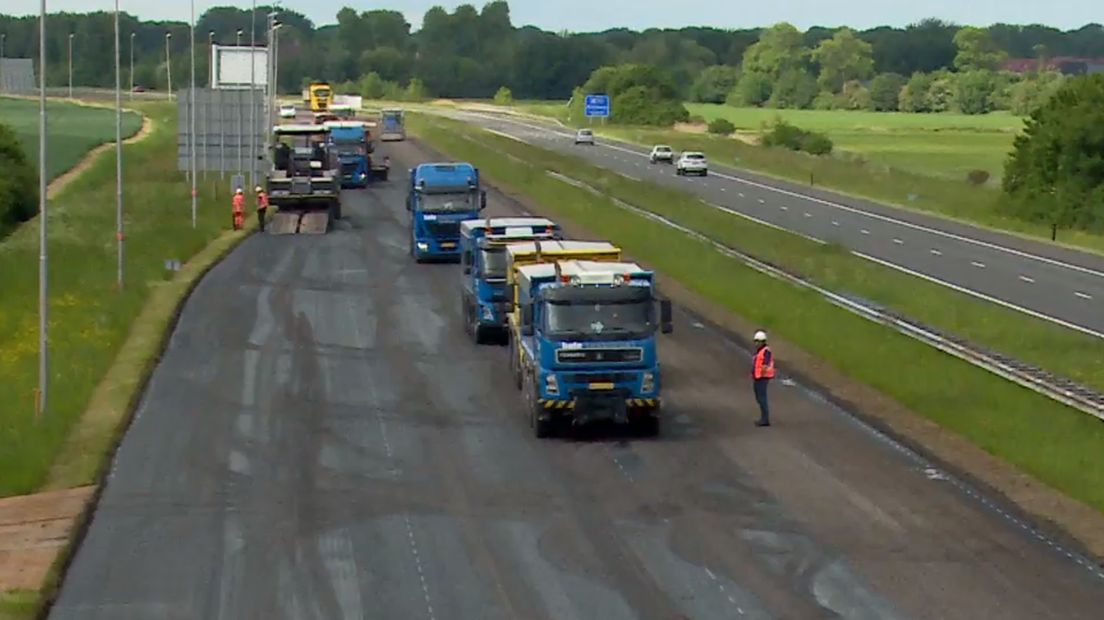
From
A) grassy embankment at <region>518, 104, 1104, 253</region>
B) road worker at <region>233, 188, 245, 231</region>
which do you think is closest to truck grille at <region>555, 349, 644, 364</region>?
grassy embankment at <region>518, 104, 1104, 253</region>

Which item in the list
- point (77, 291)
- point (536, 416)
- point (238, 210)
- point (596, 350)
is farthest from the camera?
point (238, 210)

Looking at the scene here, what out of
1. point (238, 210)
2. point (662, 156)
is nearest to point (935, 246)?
point (238, 210)

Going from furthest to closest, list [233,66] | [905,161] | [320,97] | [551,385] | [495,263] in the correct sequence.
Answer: [320,97] → [905,161] → [233,66] → [495,263] → [551,385]

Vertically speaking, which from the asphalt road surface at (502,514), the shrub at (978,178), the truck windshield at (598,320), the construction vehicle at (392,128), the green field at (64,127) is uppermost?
the truck windshield at (598,320)

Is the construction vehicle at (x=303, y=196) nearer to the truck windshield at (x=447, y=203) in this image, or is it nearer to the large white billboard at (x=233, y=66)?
the truck windshield at (x=447, y=203)

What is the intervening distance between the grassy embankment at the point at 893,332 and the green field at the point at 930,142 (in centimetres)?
4832

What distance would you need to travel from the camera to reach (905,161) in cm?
13100

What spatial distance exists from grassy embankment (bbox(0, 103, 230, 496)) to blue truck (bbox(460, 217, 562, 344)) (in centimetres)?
820

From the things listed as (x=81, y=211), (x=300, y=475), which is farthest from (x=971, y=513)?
(x=81, y=211)

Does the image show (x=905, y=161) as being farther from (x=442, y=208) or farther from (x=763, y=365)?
(x=763, y=365)

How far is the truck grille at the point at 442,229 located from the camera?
57.8 m

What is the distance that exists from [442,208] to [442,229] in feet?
2.73

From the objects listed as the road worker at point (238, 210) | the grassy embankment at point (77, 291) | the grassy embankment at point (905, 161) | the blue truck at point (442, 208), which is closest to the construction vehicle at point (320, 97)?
the grassy embankment at point (905, 161)

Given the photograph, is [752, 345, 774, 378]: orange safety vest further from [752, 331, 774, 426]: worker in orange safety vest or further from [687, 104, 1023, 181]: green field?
[687, 104, 1023, 181]: green field
